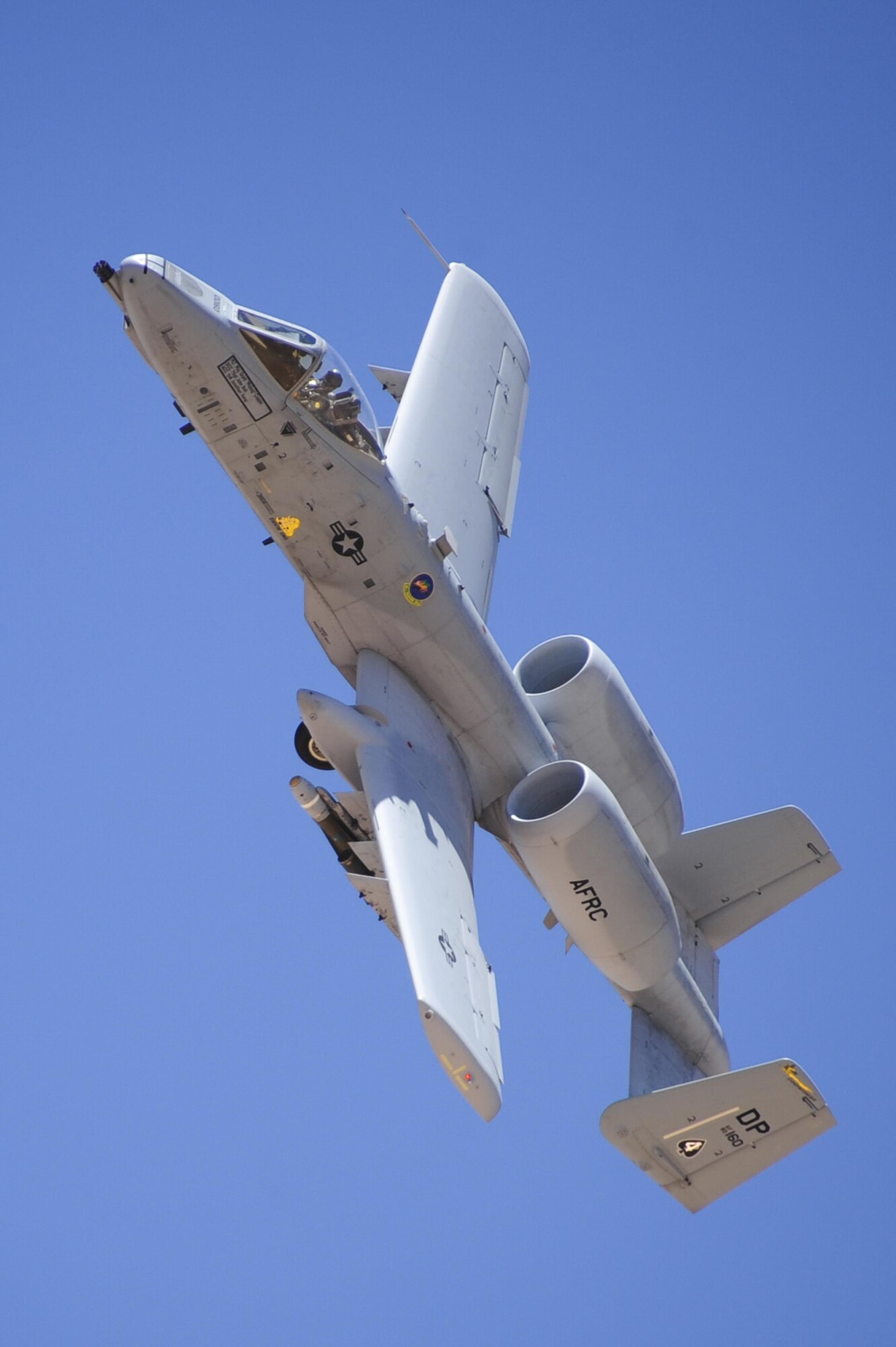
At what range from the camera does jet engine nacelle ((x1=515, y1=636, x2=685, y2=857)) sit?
21.4 metres

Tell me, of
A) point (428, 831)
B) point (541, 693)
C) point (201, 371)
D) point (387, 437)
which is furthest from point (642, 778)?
point (201, 371)

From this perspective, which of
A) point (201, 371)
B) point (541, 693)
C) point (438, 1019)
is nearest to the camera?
point (438, 1019)

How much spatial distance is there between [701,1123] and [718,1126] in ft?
0.65

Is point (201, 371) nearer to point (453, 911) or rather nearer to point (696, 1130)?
point (453, 911)

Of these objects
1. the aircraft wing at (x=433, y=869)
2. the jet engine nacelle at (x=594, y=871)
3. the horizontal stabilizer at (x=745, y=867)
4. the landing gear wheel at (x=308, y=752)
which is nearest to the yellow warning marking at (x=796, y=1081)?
the jet engine nacelle at (x=594, y=871)

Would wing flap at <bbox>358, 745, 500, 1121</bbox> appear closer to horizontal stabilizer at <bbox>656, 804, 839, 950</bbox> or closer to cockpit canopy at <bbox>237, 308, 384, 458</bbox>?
cockpit canopy at <bbox>237, 308, 384, 458</bbox>

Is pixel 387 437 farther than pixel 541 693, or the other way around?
pixel 387 437

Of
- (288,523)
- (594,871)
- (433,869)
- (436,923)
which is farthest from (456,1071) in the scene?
(288,523)

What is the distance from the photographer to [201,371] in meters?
18.4

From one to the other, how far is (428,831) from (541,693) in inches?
128

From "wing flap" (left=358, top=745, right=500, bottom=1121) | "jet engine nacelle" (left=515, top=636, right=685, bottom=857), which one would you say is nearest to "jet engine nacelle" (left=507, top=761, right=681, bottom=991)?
"wing flap" (left=358, top=745, right=500, bottom=1121)

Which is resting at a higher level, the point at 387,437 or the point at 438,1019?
the point at 387,437

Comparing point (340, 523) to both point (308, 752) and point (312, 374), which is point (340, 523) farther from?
point (308, 752)

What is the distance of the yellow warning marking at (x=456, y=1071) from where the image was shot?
1648 cm
